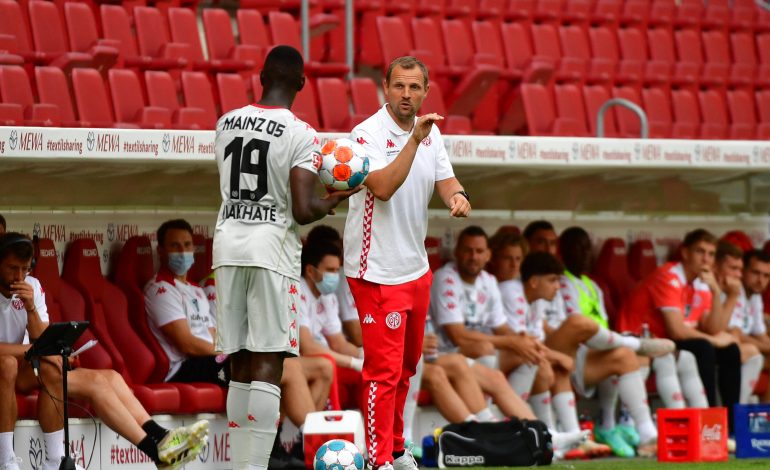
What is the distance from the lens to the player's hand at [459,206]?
6.70 metres

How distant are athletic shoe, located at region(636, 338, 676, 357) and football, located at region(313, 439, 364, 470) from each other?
4122mm

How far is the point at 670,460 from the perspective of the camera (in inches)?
375

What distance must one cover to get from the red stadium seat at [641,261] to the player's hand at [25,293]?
5834 mm

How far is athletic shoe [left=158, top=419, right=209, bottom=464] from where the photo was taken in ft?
24.3

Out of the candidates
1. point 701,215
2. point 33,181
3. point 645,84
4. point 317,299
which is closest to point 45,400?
point 33,181

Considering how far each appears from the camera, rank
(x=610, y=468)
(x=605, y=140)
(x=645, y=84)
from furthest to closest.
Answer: (x=645, y=84) → (x=605, y=140) → (x=610, y=468)

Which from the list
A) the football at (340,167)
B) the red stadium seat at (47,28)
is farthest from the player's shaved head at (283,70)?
the red stadium seat at (47,28)

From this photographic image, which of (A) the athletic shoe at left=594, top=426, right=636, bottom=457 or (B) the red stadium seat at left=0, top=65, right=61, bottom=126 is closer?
(B) the red stadium seat at left=0, top=65, right=61, bottom=126

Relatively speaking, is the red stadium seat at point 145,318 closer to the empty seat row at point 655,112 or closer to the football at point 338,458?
the football at point 338,458

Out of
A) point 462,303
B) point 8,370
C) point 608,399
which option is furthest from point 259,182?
point 608,399

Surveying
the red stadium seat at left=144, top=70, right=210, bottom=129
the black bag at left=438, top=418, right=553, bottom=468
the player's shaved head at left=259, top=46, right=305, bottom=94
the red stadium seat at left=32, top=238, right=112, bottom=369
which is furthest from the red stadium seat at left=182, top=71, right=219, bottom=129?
the player's shaved head at left=259, top=46, right=305, bottom=94

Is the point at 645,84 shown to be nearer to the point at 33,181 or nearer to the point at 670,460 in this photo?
the point at 670,460

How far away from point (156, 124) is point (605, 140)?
3.16 metres

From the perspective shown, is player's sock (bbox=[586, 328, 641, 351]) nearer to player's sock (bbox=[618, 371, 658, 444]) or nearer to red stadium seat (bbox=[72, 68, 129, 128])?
player's sock (bbox=[618, 371, 658, 444])
